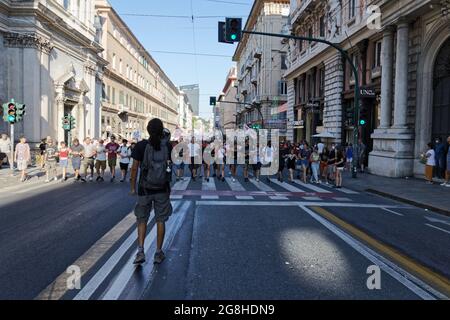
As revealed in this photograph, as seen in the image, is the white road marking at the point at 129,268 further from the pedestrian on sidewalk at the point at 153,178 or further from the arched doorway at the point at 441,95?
the arched doorway at the point at 441,95

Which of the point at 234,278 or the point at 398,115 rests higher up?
the point at 398,115

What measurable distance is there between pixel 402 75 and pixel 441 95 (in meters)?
1.99

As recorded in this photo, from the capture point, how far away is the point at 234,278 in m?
4.59

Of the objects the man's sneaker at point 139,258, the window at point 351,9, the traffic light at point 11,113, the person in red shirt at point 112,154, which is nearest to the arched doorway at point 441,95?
the window at point 351,9

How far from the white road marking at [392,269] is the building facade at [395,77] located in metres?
11.9

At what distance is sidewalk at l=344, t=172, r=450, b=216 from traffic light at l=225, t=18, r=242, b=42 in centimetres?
697

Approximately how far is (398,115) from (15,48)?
2225 cm

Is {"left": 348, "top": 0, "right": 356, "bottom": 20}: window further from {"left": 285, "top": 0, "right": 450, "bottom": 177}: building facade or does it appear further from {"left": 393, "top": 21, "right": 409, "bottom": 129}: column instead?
{"left": 393, "top": 21, "right": 409, "bottom": 129}: column

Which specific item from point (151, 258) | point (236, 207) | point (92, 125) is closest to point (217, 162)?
point (236, 207)

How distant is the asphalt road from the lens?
4.28m

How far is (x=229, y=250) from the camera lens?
229 inches

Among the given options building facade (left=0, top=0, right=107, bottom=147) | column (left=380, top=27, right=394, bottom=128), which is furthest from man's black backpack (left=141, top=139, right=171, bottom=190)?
building facade (left=0, top=0, right=107, bottom=147)

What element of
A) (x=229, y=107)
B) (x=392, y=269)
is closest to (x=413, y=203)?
(x=392, y=269)

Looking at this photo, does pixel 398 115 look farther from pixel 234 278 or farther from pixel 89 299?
pixel 89 299
